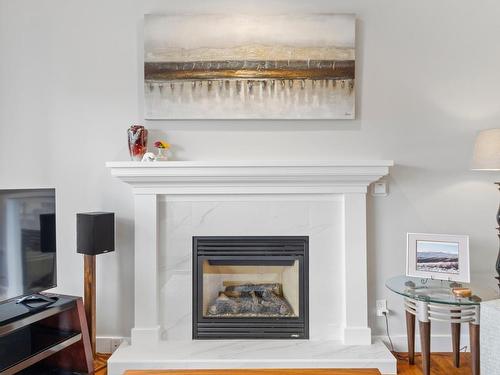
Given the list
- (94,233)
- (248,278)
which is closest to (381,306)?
(248,278)

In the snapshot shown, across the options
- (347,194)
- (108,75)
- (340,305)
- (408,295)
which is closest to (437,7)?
(347,194)

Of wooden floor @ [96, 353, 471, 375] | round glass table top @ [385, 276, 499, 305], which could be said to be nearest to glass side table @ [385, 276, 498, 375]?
round glass table top @ [385, 276, 499, 305]

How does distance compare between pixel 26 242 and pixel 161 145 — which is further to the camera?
pixel 161 145

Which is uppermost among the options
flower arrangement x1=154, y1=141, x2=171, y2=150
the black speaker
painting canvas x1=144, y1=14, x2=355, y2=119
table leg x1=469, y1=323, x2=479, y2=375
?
painting canvas x1=144, y1=14, x2=355, y2=119

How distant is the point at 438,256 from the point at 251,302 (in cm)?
129

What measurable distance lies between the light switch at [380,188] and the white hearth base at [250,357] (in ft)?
3.38

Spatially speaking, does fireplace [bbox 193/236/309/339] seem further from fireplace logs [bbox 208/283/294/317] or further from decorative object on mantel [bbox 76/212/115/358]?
decorative object on mantel [bbox 76/212/115/358]

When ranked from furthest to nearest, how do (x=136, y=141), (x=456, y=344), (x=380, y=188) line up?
(x=380, y=188) → (x=136, y=141) → (x=456, y=344)

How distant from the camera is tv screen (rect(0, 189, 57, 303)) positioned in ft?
6.59

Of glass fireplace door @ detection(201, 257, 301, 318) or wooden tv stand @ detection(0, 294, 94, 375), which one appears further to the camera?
glass fireplace door @ detection(201, 257, 301, 318)

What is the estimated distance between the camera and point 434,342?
8.51 ft

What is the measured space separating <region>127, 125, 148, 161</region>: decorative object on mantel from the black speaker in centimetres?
43

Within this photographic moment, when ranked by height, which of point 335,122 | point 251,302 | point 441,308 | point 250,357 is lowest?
point 250,357

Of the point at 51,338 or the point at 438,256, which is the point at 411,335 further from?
the point at 51,338
